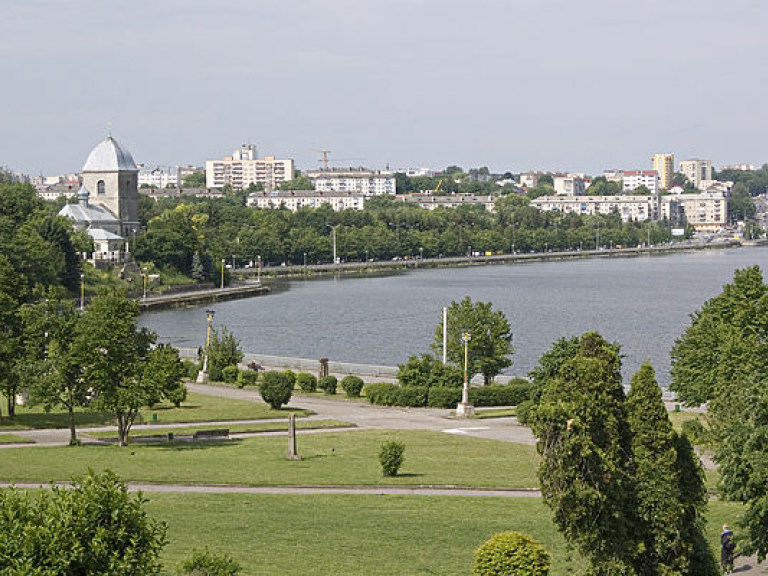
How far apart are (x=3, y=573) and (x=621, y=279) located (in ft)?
410

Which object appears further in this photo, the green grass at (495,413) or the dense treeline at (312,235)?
the dense treeline at (312,235)

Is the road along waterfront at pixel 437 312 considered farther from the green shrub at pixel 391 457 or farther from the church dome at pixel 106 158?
the green shrub at pixel 391 457

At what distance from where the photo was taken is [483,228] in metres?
192

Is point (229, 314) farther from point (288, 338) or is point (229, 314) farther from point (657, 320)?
point (657, 320)

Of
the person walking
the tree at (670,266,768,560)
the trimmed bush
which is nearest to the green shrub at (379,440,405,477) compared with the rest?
the tree at (670,266,768,560)

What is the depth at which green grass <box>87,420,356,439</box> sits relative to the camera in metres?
34.3

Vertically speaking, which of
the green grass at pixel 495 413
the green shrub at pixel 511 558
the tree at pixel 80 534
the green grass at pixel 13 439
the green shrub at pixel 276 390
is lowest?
the green grass at pixel 495 413

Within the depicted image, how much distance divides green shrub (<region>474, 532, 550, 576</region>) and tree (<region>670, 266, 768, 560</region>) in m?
4.48

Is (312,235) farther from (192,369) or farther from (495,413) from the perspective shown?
(495,413)

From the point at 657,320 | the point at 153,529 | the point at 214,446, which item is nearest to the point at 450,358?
the point at 214,446

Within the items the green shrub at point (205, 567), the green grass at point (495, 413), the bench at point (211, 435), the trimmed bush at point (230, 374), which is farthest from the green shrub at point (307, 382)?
the green shrub at point (205, 567)

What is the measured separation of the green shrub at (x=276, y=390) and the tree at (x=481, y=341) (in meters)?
7.80

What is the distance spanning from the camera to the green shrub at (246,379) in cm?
4600

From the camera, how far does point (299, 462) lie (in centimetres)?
2903
